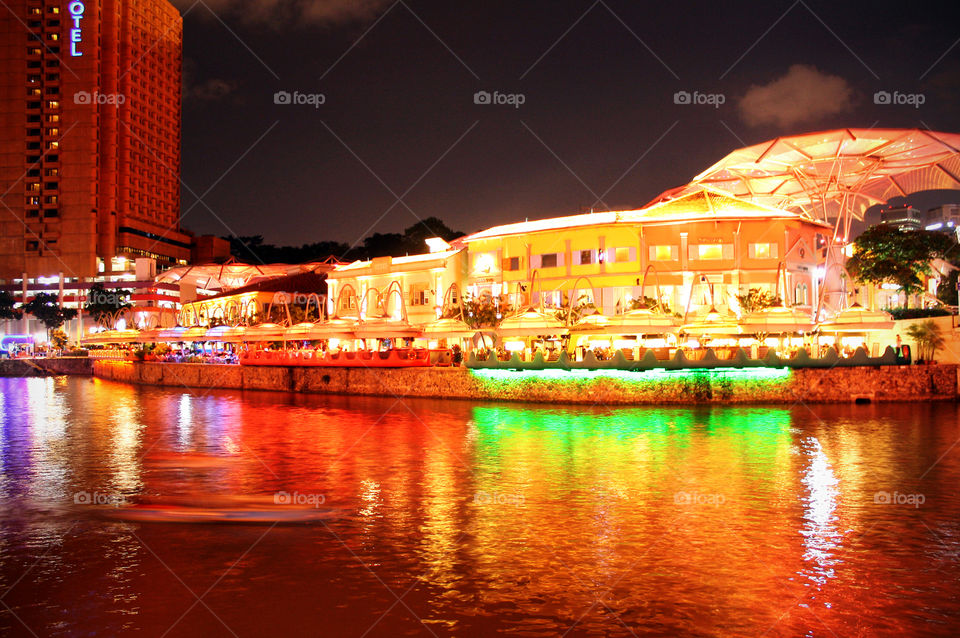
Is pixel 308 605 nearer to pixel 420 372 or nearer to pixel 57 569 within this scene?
pixel 57 569

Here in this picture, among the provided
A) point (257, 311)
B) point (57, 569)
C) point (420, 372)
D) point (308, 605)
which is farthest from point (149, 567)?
point (257, 311)

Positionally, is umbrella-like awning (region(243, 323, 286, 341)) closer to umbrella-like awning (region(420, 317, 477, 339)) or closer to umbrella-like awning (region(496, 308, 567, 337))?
umbrella-like awning (region(420, 317, 477, 339))

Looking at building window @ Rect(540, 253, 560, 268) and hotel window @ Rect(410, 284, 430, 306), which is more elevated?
building window @ Rect(540, 253, 560, 268)

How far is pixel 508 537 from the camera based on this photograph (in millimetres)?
13328

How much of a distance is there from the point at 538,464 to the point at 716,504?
5.80 meters

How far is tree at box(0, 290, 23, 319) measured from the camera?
117m

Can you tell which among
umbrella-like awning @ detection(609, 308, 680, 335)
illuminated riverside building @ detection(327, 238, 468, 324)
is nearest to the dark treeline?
illuminated riverside building @ detection(327, 238, 468, 324)

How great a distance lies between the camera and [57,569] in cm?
1177

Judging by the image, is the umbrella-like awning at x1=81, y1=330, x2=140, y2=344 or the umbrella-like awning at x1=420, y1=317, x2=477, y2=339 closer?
the umbrella-like awning at x1=420, y1=317, x2=477, y2=339

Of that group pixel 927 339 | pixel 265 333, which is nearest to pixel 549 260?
pixel 265 333

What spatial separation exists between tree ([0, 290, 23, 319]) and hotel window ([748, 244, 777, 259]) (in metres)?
106

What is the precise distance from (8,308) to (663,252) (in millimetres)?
101347

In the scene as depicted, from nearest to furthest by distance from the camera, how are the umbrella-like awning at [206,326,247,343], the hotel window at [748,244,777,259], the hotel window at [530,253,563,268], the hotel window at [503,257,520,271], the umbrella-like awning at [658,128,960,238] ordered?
the umbrella-like awning at [658,128,960,238] → the hotel window at [748,244,777,259] → the hotel window at [530,253,563,268] → the hotel window at [503,257,520,271] → the umbrella-like awning at [206,326,247,343]

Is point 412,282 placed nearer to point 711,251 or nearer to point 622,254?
point 622,254
